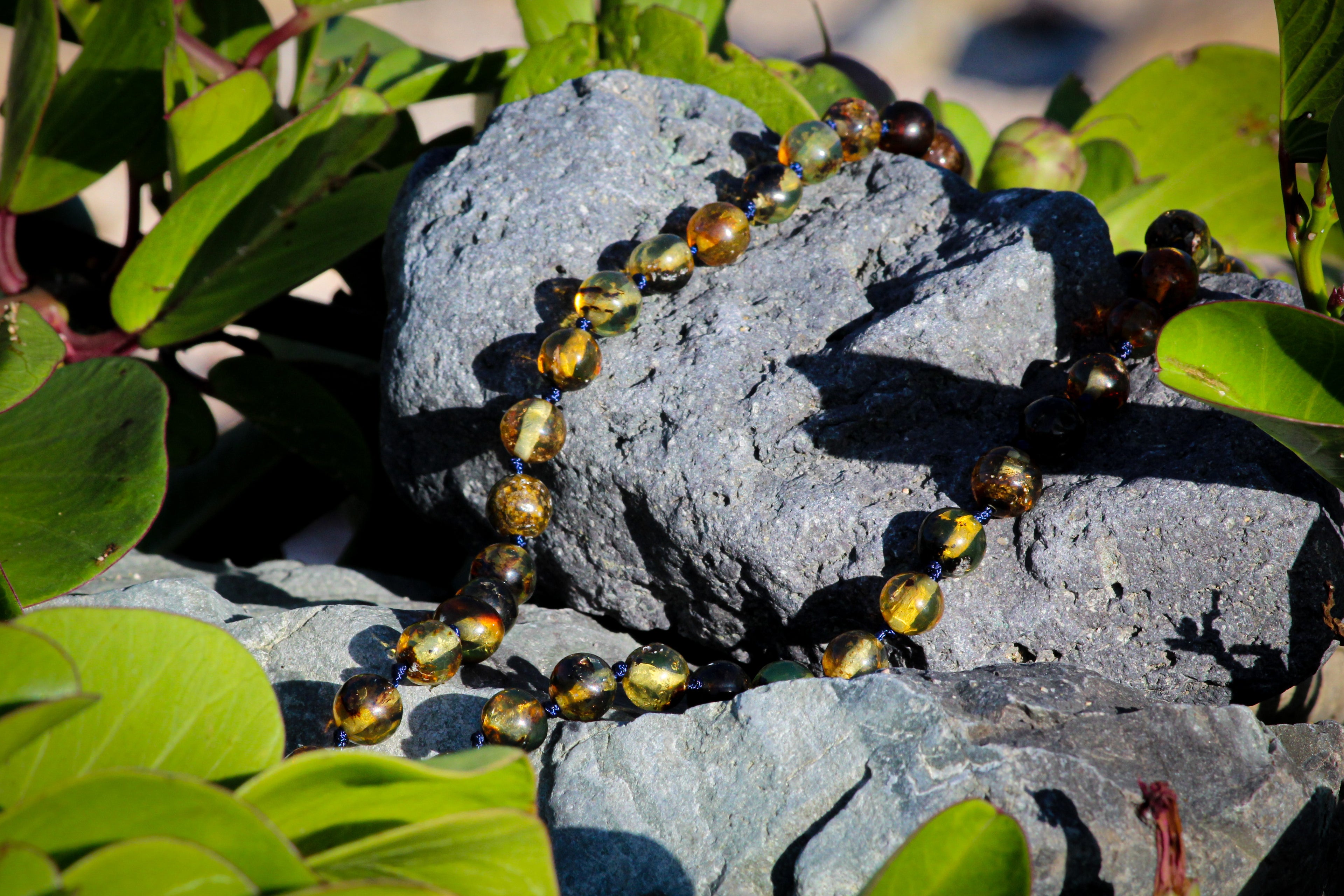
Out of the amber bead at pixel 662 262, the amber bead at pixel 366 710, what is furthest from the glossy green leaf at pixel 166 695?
the amber bead at pixel 662 262

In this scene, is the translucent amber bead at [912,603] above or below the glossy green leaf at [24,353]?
below

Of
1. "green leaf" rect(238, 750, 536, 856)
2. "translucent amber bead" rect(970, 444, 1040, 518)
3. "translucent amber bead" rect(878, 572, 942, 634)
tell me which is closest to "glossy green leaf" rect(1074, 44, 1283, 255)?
"translucent amber bead" rect(970, 444, 1040, 518)

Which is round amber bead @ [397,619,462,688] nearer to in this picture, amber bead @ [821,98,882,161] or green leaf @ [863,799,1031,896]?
green leaf @ [863,799,1031,896]

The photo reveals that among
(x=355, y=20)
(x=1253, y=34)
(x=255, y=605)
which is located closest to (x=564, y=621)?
(x=255, y=605)

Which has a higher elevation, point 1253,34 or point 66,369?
point 66,369

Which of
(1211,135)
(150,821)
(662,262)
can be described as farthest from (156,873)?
(1211,135)

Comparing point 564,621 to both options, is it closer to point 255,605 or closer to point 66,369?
point 255,605

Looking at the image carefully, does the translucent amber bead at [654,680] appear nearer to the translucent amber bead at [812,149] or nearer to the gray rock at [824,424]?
the gray rock at [824,424]
